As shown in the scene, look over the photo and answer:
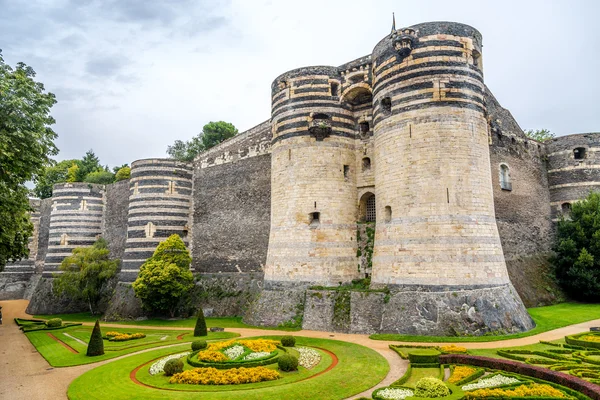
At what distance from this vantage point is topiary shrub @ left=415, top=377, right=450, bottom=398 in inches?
457

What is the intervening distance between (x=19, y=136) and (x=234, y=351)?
11.9 m

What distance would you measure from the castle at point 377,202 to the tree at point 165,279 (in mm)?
2486

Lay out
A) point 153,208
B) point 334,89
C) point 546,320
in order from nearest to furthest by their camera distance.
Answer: point 546,320
point 334,89
point 153,208

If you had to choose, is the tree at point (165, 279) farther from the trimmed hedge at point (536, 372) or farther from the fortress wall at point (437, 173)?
the trimmed hedge at point (536, 372)

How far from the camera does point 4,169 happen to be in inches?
595

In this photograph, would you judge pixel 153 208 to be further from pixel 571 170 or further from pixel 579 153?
pixel 579 153

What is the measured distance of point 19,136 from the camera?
14570 millimetres

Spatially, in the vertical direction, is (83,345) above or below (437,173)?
below

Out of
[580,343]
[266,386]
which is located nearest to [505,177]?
[580,343]

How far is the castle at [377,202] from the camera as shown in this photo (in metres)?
21.2

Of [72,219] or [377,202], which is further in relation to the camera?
[72,219]

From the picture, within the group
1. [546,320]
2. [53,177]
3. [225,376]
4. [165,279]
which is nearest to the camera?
[225,376]

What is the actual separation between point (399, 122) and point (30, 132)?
57.4ft

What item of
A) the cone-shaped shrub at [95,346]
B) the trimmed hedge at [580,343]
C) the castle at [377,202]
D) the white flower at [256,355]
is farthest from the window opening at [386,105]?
the cone-shaped shrub at [95,346]
